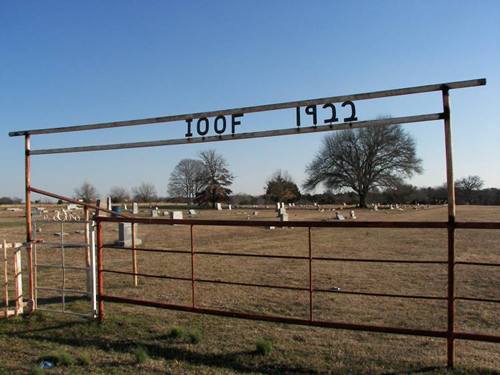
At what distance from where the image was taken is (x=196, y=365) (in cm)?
508

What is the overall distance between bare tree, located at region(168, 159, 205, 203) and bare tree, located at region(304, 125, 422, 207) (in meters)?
30.6

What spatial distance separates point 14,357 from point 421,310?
5.97 m

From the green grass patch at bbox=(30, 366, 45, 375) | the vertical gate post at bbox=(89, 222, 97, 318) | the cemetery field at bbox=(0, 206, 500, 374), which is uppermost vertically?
the vertical gate post at bbox=(89, 222, 97, 318)

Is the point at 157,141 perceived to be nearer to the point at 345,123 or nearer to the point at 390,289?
the point at 345,123

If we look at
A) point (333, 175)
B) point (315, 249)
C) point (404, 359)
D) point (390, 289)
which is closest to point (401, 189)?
point (333, 175)

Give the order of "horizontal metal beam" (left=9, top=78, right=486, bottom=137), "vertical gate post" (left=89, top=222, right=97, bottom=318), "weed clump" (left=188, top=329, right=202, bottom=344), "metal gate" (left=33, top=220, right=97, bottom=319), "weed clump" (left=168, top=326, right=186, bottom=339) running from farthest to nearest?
"metal gate" (left=33, top=220, right=97, bottom=319) → "vertical gate post" (left=89, top=222, right=97, bottom=318) → "weed clump" (left=168, top=326, right=186, bottom=339) → "weed clump" (left=188, top=329, right=202, bottom=344) → "horizontal metal beam" (left=9, top=78, right=486, bottom=137)

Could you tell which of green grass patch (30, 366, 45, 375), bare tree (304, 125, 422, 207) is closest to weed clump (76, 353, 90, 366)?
green grass patch (30, 366, 45, 375)

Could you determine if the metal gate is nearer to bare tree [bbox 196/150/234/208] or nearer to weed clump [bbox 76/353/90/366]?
weed clump [bbox 76/353/90/366]

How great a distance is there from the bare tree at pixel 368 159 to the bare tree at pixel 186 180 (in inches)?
1204

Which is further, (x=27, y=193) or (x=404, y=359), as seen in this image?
(x=27, y=193)

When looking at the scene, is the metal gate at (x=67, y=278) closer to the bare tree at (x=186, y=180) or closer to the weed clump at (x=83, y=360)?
the weed clump at (x=83, y=360)

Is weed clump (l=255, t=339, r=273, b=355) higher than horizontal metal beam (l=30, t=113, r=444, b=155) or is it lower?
lower

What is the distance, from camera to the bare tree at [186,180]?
92.0m

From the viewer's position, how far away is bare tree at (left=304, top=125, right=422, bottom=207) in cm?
6575
